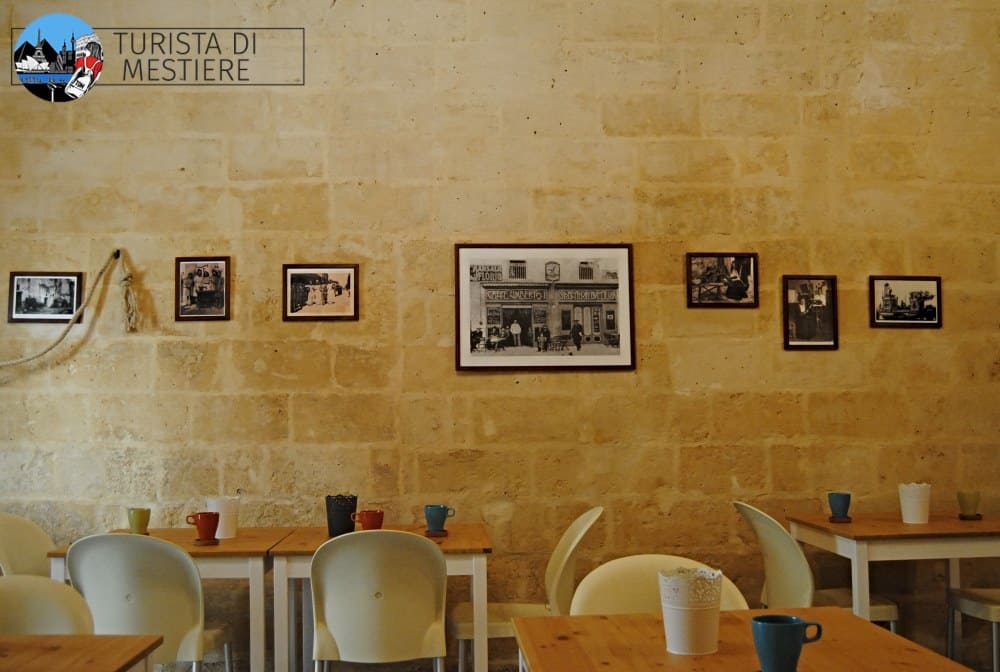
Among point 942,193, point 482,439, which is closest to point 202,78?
point 482,439

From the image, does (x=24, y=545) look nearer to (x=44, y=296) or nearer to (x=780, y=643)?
(x=44, y=296)

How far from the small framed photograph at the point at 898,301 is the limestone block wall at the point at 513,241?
0.07 m

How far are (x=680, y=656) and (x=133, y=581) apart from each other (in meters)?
1.97

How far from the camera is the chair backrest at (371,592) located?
117 inches

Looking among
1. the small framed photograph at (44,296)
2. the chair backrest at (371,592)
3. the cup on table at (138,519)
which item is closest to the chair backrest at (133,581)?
the chair backrest at (371,592)

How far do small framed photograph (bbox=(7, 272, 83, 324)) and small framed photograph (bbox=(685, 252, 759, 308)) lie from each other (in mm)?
2737

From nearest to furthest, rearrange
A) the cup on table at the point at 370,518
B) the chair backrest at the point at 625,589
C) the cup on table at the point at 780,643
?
the cup on table at the point at 780,643 < the chair backrest at the point at 625,589 < the cup on table at the point at 370,518

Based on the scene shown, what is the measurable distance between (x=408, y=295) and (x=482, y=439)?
2.36 ft

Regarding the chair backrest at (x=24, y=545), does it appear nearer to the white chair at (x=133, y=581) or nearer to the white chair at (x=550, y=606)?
the white chair at (x=133, y=581)

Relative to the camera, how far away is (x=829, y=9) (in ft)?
14.8

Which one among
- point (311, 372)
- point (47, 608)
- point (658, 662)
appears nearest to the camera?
point (658, 662)

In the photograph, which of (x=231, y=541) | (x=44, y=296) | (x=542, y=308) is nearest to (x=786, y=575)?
(x=542, y=308)

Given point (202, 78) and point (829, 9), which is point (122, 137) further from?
point (829, 9)

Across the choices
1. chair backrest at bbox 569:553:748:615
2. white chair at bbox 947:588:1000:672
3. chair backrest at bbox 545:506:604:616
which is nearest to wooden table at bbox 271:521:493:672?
chair backrest at bbox 545:506:604:616
